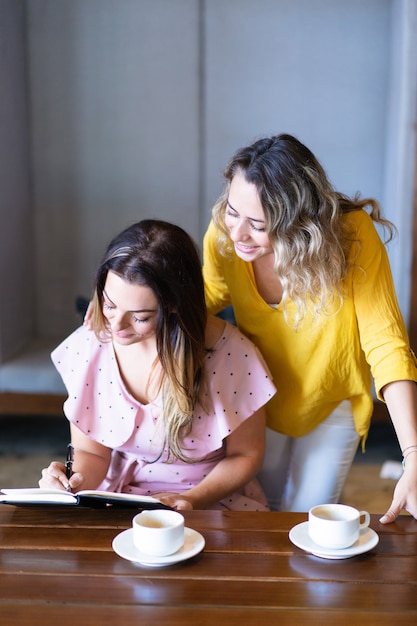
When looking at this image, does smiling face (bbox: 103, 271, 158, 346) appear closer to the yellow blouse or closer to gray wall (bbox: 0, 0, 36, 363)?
the yellow blouse

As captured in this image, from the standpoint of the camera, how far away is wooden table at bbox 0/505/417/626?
1.21 m

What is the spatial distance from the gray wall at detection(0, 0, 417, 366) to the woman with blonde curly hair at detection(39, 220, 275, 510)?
2.08 meters

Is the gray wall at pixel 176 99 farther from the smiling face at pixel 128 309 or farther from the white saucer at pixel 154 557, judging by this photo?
the white saucer at pixel 154 557

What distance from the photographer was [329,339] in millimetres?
1905

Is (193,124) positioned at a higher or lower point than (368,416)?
higher

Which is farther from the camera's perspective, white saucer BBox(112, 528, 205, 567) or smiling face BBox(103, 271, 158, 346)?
smiling face BBox(103, 271, 158, 346)

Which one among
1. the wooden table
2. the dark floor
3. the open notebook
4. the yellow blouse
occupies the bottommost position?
the dark floor

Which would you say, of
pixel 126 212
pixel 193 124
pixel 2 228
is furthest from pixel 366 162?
pixel 2 228

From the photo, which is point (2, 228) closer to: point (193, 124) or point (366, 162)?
point (193, 124)

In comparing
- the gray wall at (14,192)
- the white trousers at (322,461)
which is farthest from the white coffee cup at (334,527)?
the gray wall at (14,192)

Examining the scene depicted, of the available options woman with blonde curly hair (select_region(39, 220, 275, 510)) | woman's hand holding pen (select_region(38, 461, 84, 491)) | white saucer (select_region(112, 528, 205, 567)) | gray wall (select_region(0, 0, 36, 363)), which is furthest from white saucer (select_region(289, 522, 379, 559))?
gray wall (select_region(0, 0, 36, 363))

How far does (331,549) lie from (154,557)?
11.5 inches

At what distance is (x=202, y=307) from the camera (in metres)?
1.82

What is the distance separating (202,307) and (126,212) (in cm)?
247
